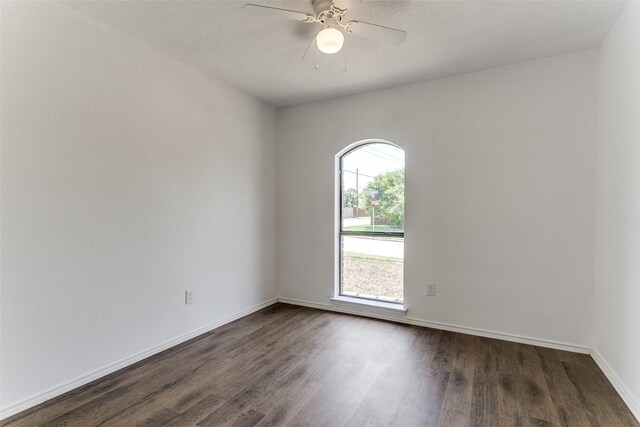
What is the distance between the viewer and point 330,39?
1.85 meters

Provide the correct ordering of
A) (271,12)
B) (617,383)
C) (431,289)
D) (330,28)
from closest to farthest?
(271,12) → (330,28) → (617,383) → (431,289)

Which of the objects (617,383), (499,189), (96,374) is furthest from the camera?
(499,189)

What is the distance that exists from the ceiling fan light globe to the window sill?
8.70 feet

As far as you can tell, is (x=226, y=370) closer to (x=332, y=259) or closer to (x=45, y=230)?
(x=45, y=230)

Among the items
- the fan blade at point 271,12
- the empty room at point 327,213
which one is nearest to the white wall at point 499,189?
the empty room at point 327,213

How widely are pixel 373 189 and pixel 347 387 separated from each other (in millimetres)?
2227

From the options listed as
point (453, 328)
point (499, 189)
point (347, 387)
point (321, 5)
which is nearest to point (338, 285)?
point (453, 328)

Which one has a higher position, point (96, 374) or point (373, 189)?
point (373, 189)

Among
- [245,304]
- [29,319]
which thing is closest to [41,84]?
[29,319]

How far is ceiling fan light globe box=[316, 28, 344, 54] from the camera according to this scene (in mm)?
1841

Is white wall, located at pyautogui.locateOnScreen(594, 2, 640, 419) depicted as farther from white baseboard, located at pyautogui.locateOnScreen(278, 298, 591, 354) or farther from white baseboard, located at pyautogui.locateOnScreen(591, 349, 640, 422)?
white baseboard, located at pyautogui.locateOnScreen(278, 298, 591, 354)

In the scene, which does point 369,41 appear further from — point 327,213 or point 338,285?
point 338,285

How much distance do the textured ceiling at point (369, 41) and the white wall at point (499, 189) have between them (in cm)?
27

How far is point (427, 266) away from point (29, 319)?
10.6ft
